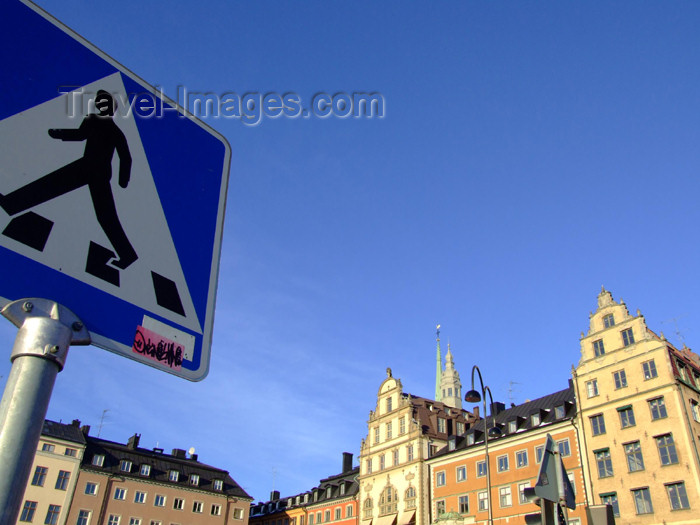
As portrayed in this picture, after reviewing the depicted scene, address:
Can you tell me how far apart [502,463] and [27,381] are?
49.1 meters

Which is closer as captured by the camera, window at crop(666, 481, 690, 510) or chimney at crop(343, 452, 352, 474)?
window at crop(666, 481, 690, 510)

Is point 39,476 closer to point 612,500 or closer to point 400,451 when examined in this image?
point 400,451

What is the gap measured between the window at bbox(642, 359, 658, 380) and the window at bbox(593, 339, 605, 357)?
3.73m

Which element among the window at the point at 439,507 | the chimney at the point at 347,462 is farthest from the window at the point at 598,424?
the chimney at the point at 347,462

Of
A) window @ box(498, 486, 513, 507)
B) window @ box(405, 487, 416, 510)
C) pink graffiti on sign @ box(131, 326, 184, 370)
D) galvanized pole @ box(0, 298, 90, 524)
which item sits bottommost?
galvanized pole @ box(0, 298, 90, 524)

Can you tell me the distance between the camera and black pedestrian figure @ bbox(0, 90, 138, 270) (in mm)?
2400

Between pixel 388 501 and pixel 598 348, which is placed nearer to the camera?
pixel 598 348

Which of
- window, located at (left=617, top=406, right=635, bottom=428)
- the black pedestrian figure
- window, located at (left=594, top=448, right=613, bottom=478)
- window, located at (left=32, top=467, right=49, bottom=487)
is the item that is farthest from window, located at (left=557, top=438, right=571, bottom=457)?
window, located at (left=32, top=467, right=49, bottom=487)

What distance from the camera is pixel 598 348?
43.1 meters

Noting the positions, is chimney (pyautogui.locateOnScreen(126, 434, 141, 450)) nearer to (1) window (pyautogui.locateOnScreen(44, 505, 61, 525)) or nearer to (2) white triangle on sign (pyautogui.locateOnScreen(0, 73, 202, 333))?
(1) window (pyautogui.locateOnScreen(44, 505, 61, 525))

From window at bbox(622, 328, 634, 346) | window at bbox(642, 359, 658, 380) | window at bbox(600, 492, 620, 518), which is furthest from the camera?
window at bbox(622, 328, 634, 346)

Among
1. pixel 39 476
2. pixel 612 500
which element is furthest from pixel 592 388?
pixel 39 476

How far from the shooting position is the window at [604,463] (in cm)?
3888

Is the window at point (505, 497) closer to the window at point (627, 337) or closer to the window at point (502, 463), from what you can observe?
the window at point (502, 463)
